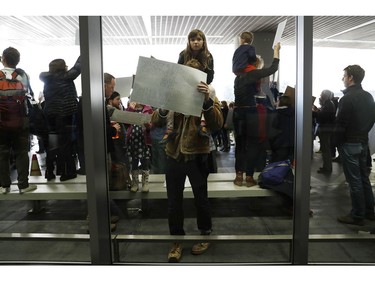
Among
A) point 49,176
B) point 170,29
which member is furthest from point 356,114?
point 49,176

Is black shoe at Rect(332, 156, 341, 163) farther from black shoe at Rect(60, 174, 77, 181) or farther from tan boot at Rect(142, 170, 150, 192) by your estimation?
black shoe at Rect(60, 174, 77, 181)

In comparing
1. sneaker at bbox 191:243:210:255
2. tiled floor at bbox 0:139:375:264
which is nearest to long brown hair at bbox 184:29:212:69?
tiled floor at bbox 0:139:375:264

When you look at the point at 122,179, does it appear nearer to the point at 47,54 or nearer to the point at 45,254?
the point at 45,254

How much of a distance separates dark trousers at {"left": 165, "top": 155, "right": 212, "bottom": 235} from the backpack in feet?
4.53

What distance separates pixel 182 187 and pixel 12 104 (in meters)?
1.57

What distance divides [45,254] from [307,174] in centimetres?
179

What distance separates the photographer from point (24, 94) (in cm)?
246

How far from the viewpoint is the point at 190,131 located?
1.86 meters

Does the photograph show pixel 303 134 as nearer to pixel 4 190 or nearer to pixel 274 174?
pixel 274 174

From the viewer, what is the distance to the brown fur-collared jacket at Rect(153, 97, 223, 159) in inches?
72.5

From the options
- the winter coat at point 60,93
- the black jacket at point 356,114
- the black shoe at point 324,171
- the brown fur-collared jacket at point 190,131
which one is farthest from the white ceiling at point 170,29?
the black shoe at point 324,171

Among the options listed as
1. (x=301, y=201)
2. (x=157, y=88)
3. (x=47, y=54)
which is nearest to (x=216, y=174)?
(x=301, y=201)

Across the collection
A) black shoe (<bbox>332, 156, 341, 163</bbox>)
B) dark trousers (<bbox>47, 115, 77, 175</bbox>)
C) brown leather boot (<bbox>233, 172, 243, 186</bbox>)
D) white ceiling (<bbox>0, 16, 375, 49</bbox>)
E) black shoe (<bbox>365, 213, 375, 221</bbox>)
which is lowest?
black shoe (<bbox>365, 213, 375, 221</bbox>)
